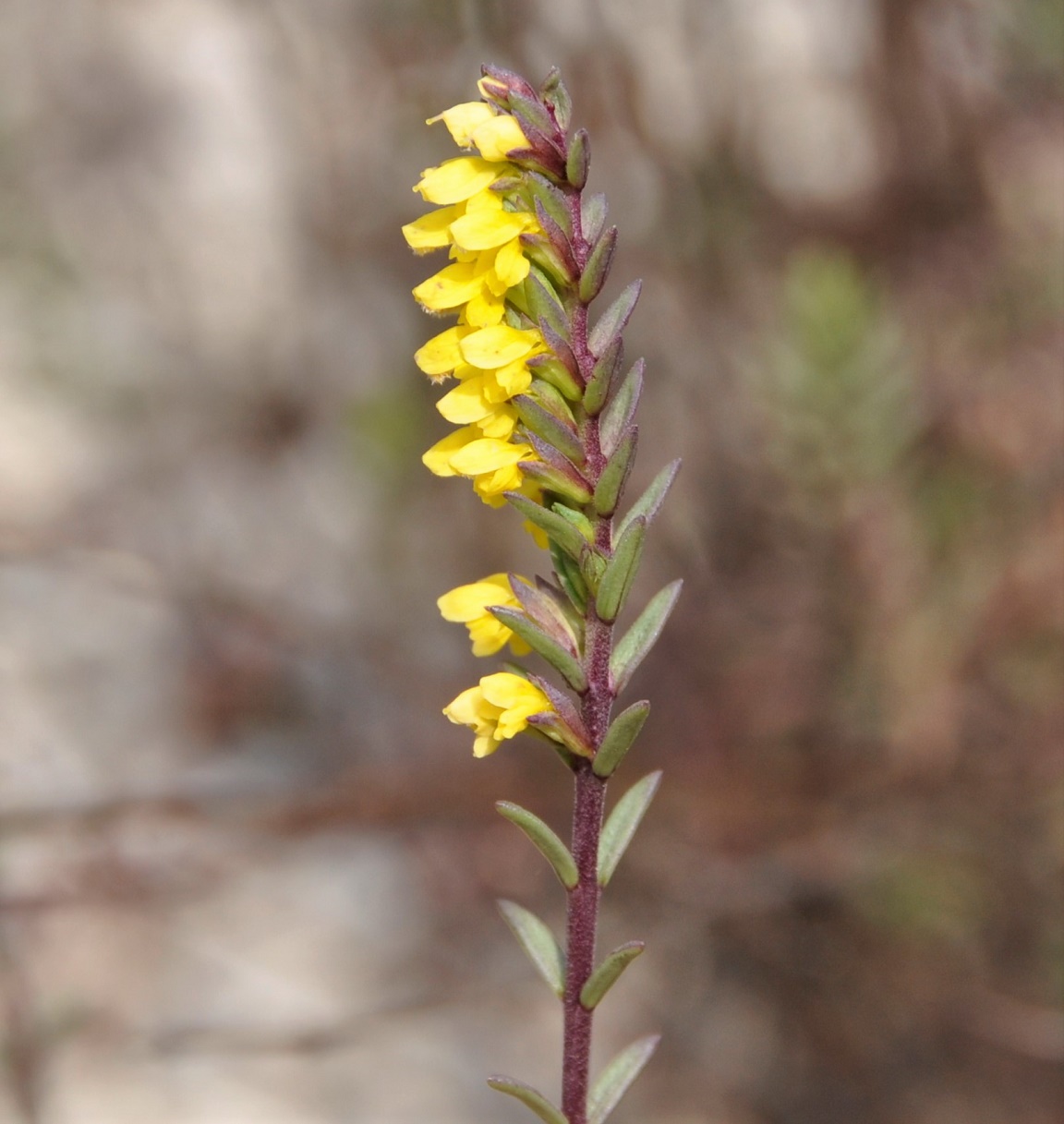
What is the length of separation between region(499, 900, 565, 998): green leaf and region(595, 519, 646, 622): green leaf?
288 millimetres

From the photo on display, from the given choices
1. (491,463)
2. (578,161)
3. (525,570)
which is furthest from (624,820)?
(525,570)

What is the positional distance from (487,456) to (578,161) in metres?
0.24

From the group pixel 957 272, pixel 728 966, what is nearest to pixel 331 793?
pixel 728 966

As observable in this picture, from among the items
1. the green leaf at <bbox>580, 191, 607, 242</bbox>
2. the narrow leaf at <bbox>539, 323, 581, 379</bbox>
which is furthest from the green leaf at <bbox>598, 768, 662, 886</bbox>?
the green leaf at <bbox>580, 191, 607, 242</bbox>

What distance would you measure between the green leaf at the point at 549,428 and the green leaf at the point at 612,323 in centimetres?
6

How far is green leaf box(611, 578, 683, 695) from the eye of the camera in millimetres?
959

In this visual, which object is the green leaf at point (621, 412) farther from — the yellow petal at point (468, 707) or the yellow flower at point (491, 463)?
the yellow petal at point (468, 707)

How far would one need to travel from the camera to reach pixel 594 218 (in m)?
0.95

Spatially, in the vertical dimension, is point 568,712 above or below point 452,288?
below

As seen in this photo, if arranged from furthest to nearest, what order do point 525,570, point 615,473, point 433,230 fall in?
point 525,570, point 433,230, point 615,473

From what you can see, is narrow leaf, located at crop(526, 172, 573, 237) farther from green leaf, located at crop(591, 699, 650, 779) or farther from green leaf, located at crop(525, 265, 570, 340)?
green leaf, located at crop(591, 699, 650, 779)

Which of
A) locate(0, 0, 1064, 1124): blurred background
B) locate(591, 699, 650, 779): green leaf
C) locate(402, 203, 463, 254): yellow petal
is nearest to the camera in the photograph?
locate(591, 699, 650, 779): green leaf

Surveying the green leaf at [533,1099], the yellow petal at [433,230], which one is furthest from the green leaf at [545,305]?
the green leaf at [533,1099]

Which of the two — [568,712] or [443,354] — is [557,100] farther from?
[568,712]
